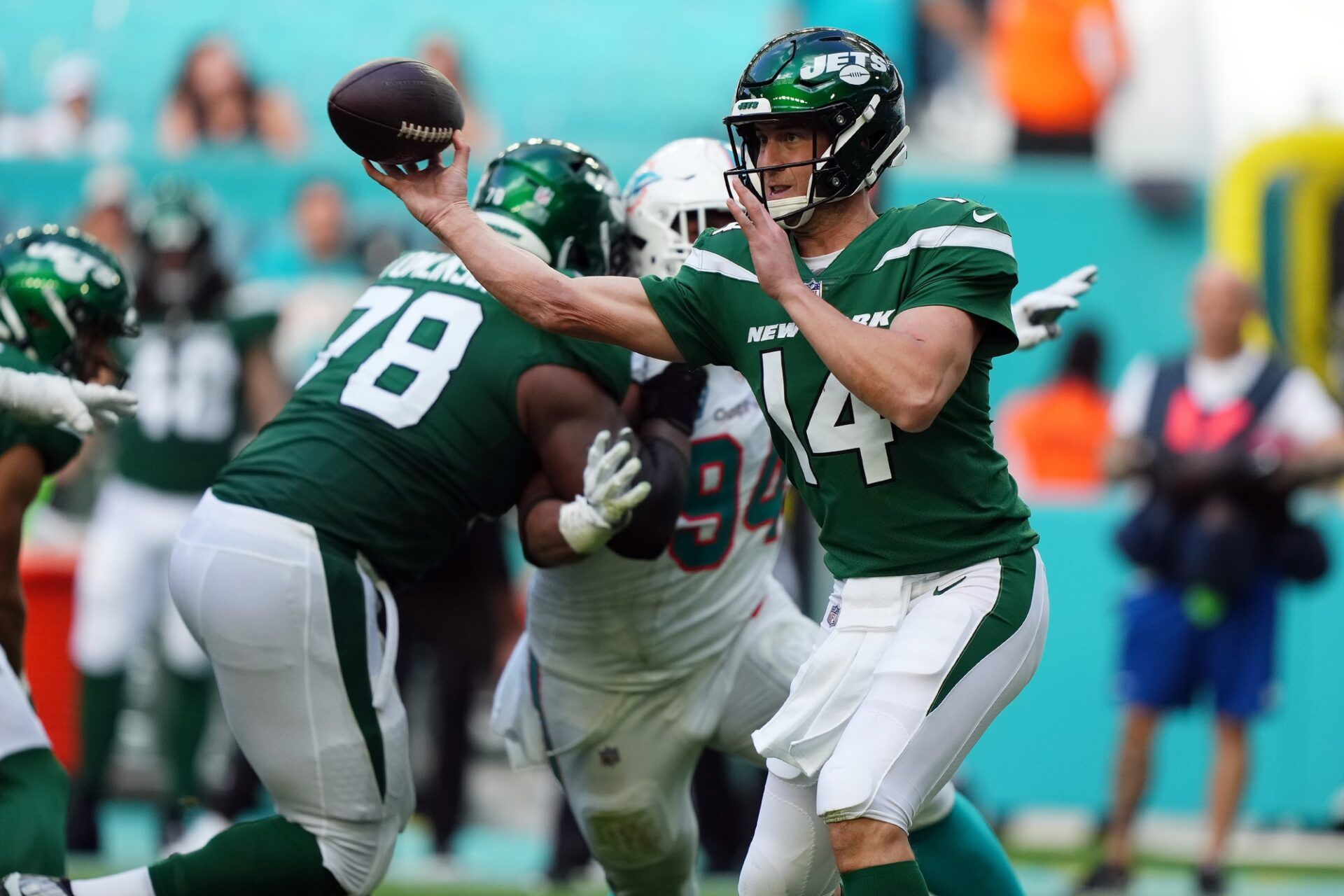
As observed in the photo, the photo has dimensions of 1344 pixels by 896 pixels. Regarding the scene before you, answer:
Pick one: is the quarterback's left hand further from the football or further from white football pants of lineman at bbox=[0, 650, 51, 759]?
white football pants of lineman at bbox=[0, 650, 51, 759]

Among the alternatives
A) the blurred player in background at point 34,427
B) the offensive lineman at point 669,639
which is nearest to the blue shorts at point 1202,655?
the offensive lineman at point 669,639

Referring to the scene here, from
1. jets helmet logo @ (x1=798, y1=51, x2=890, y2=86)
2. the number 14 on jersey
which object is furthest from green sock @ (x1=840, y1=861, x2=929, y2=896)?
jets helmet logo @ (x1=798, y1=51, x2=890, y2=86)

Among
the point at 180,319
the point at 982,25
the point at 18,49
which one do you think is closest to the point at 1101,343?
the point at 982,25

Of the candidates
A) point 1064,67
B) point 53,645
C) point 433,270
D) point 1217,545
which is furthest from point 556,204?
point 1064,67

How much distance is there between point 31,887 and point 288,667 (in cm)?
62

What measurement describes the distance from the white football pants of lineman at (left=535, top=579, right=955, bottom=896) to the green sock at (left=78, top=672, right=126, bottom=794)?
2605 mm

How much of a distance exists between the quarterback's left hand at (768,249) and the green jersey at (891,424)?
11 cm

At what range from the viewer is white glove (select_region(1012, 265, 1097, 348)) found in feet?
12.8

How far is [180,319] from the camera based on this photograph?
20.5 ft

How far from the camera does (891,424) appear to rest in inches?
121

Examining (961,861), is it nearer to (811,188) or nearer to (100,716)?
(811,188)

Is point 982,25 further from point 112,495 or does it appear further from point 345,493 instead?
point 345,493

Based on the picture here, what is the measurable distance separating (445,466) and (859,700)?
3.41 feet

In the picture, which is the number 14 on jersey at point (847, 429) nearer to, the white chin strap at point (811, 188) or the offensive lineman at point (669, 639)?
the white chin strap at point (811, 188)
